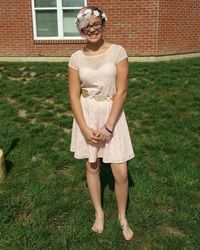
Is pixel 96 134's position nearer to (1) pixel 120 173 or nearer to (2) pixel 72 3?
(1) pixel 120 173

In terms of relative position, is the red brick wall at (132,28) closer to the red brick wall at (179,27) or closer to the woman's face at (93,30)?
the red brick wall at (179,27)

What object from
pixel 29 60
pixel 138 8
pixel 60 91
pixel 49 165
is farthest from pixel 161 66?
pixel 49 165

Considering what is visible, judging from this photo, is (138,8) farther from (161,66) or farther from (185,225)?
(185,225)

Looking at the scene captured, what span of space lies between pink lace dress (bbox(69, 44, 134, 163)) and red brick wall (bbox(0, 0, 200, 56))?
8885 mm

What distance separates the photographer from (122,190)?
3436mm

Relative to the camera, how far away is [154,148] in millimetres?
5312

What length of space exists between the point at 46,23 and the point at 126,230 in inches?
400

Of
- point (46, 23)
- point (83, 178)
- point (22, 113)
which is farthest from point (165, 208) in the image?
point (46, 23)

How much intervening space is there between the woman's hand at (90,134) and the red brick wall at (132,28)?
29.7 ft

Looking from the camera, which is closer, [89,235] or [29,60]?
[89,235]

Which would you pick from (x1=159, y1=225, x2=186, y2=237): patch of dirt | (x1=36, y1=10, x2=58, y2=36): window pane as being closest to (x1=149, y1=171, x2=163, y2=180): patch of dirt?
(x1=159, y1=225, x2=186, y2=237): patch of dirt

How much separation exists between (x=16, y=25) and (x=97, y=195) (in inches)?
387

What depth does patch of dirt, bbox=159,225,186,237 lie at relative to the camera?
3.48m

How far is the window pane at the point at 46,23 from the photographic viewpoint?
486 inches
